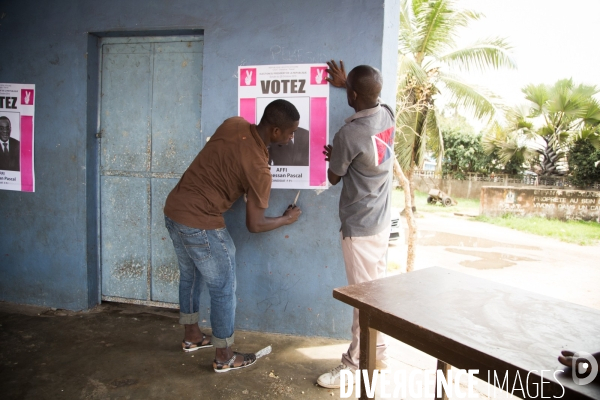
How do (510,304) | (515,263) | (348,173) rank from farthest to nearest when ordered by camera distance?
(515,263) < (348,173) < (510,304)

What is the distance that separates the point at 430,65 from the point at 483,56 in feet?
3.68

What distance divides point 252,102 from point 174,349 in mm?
1926

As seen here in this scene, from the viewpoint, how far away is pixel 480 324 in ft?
4.81

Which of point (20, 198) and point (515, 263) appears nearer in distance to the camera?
point (20, 198)

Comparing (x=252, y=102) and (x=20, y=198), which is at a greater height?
(x=252, y=102)

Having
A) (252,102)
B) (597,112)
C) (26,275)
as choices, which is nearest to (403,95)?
(252,102)

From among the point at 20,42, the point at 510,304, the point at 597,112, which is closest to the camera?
the point at 510,304

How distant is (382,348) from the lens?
262 centimetres

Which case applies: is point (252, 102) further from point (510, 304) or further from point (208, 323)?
point (510, 304)

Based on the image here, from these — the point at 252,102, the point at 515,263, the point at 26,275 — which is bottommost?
the point at 515,263

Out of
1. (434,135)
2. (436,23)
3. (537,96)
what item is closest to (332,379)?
(436,23)

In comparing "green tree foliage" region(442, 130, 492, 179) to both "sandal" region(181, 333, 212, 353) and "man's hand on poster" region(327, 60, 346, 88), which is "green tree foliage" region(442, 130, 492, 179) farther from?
"sandal" region(181, 333, 212, 353)

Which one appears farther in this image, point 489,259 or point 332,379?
point 489,259

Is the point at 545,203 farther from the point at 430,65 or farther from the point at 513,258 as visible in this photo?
the point at 430,65
